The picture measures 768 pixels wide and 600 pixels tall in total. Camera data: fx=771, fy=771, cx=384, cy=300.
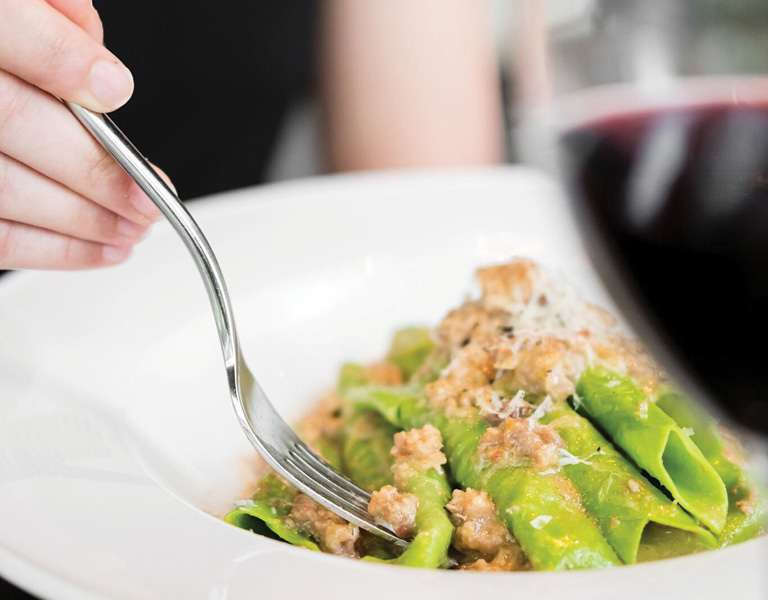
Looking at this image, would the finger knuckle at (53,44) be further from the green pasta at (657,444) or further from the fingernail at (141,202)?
the green pasta at (657,444)

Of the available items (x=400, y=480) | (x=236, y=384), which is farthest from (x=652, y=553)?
(x=236, y=384)

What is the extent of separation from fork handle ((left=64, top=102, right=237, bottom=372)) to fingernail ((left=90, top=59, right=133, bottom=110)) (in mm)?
54

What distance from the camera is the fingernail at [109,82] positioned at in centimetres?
97

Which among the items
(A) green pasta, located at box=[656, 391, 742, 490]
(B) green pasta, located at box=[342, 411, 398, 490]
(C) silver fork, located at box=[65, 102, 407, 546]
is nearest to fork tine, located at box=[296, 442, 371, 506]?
(C) silver fork, located at box=[65, 102, 407, 546]

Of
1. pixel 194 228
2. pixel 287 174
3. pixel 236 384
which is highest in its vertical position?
pixel 194 228

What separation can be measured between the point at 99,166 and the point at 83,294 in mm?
703

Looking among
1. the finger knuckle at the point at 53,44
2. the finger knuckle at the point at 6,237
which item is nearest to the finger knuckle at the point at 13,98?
the finger knuckle at the point at 53,44

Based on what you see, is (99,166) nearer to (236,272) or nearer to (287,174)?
(236,272)

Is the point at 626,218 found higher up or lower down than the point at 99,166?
higher up

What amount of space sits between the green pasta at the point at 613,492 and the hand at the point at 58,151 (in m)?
0.76

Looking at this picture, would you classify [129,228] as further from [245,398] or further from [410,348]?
[410,348]

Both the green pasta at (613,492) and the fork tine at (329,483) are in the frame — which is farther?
the fork tine at (329,483)

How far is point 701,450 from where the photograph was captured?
1.27 metres

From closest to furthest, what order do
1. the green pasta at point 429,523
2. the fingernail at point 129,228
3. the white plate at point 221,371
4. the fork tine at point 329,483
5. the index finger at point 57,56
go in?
the white plate at point 221,371
the index finger at point 57,56
the green pasta at point 429,523
the fork tine at point 329,483
the fingernail at point 129,228
